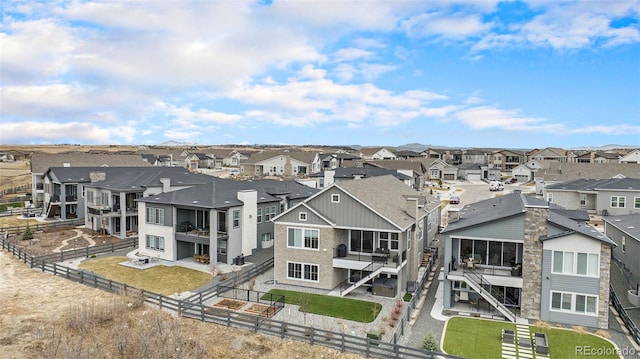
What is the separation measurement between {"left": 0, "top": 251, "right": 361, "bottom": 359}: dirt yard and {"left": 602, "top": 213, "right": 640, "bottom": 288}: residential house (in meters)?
21.0

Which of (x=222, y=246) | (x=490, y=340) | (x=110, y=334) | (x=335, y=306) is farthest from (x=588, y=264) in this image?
(x=222, y=246)

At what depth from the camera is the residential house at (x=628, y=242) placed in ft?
91.0

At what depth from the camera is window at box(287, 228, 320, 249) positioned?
2883cm

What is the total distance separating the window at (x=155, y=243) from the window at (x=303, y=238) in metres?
13.6

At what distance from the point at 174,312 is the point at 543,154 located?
12311 cm

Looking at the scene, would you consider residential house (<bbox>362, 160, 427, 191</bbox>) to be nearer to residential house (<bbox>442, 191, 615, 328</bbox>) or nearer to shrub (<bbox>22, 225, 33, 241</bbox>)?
residential house (<bbox>442, 191, 615, 328</bbox>)

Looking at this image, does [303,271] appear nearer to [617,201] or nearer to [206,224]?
[206,224]

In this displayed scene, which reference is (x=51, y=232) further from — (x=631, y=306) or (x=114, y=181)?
(x=631, y=306)

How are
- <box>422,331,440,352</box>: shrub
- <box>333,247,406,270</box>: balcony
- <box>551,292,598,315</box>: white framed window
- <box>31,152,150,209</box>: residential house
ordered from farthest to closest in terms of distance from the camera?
1. <box>31,152,150,209</box>: residential house
2. <box>333,247,406,270</box>: balcony
3. <box>551,292,598,315</box>: white framed window
4. <box>422,331,440,352</box>: shrub

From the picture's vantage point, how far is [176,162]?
128500mm

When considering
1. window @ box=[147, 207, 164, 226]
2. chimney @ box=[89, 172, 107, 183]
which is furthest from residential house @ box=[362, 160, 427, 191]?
chimney @ box=[89, 172, 107, 183]

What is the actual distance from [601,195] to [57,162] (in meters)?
78.5

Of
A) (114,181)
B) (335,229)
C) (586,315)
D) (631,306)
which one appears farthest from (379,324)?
(114,181)

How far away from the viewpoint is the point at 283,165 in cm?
10206
